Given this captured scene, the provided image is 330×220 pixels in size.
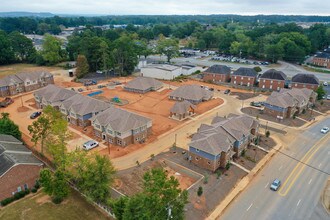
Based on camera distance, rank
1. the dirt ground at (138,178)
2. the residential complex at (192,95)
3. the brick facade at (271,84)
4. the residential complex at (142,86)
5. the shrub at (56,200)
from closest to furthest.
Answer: the shrub at (56,200)
the dirt ground at (138,178)
the residential complex at (192,95)
the residential complex at (142,86)
the brick facade at (271,84)

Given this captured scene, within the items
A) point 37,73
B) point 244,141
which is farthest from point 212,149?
point 37,73

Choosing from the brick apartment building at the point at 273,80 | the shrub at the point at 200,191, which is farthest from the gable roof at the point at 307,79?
the shrub at the point at 200,191

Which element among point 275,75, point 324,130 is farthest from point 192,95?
point 324,130

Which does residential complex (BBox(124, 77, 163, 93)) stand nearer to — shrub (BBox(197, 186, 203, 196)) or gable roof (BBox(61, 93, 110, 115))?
gable roof (BBox(61, 93, 110, 115))

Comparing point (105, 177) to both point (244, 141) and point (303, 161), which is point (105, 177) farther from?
point (303, 161)

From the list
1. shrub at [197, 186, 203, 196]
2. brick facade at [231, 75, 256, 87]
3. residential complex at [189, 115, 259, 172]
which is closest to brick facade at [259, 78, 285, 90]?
brick facade at [231, 75, 256, 87]

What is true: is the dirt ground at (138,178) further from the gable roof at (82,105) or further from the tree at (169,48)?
the tree at (169,48)
